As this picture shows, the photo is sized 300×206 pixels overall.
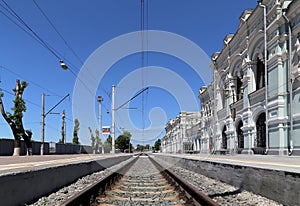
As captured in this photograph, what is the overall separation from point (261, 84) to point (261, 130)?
185 inches

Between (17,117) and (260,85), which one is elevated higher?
(260,85)

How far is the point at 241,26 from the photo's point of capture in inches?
1329

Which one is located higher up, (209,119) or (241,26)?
(241,26)

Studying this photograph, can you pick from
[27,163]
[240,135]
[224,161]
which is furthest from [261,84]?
[27,163]

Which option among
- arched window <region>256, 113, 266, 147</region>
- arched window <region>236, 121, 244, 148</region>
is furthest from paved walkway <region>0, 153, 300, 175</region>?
arched window <region>236, 121, 244, 148</region>

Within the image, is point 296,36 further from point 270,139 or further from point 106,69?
point 106,69

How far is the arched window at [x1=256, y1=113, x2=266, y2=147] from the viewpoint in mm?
28406

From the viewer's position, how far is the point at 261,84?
30.3m

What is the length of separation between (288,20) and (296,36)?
1623 millimetres

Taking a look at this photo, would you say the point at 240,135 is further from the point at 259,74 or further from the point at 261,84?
the point at 259,74

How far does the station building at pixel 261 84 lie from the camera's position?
76.6ft

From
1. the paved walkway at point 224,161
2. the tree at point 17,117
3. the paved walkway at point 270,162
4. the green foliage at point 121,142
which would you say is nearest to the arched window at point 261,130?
the paved walkway at point 224,161

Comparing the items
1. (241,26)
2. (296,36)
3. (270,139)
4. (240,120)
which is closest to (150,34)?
(296,36)

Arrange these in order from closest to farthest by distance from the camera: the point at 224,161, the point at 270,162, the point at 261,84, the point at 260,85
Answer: the point at 270,162, the point at 224,161, the point at 261,84, the point at 260,85
